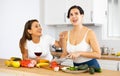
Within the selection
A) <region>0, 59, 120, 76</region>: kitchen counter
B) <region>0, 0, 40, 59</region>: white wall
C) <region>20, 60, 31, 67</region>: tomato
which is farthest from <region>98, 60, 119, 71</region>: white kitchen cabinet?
<region>20, 60, 31, 67</region>: tomato

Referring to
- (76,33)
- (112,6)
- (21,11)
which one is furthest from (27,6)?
(76,33)

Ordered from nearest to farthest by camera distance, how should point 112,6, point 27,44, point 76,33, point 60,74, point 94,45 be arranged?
1. point 60,74
2. point 94,45
3. point 76,33
4. point 27,44
5. point 112,6

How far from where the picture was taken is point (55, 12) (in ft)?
14.1

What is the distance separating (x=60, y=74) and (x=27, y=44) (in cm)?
103

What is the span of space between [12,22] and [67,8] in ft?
3.47

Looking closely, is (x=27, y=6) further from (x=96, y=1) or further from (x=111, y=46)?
(x=111, y=46)

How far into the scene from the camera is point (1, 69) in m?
2.05

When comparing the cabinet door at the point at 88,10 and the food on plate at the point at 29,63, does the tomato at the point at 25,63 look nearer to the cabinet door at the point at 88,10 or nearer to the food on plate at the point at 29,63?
the food on plate at the point at 29,63

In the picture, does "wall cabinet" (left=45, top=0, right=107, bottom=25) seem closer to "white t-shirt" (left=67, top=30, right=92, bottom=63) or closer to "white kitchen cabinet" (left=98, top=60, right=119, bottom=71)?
"white kitchen cabinet" (left=98, top=60, right=119, bottom=71)

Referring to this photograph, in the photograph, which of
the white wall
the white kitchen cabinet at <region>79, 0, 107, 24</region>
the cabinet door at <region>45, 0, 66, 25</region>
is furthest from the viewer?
the cabinet door at <region>45, 0, 66, 25</region>

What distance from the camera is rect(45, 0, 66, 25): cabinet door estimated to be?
13.7ft

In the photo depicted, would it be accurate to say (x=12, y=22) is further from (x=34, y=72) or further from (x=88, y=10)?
(x=34, y=72)

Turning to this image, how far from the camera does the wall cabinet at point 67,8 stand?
12.5ft

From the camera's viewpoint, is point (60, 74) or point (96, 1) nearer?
point (60, 74)
